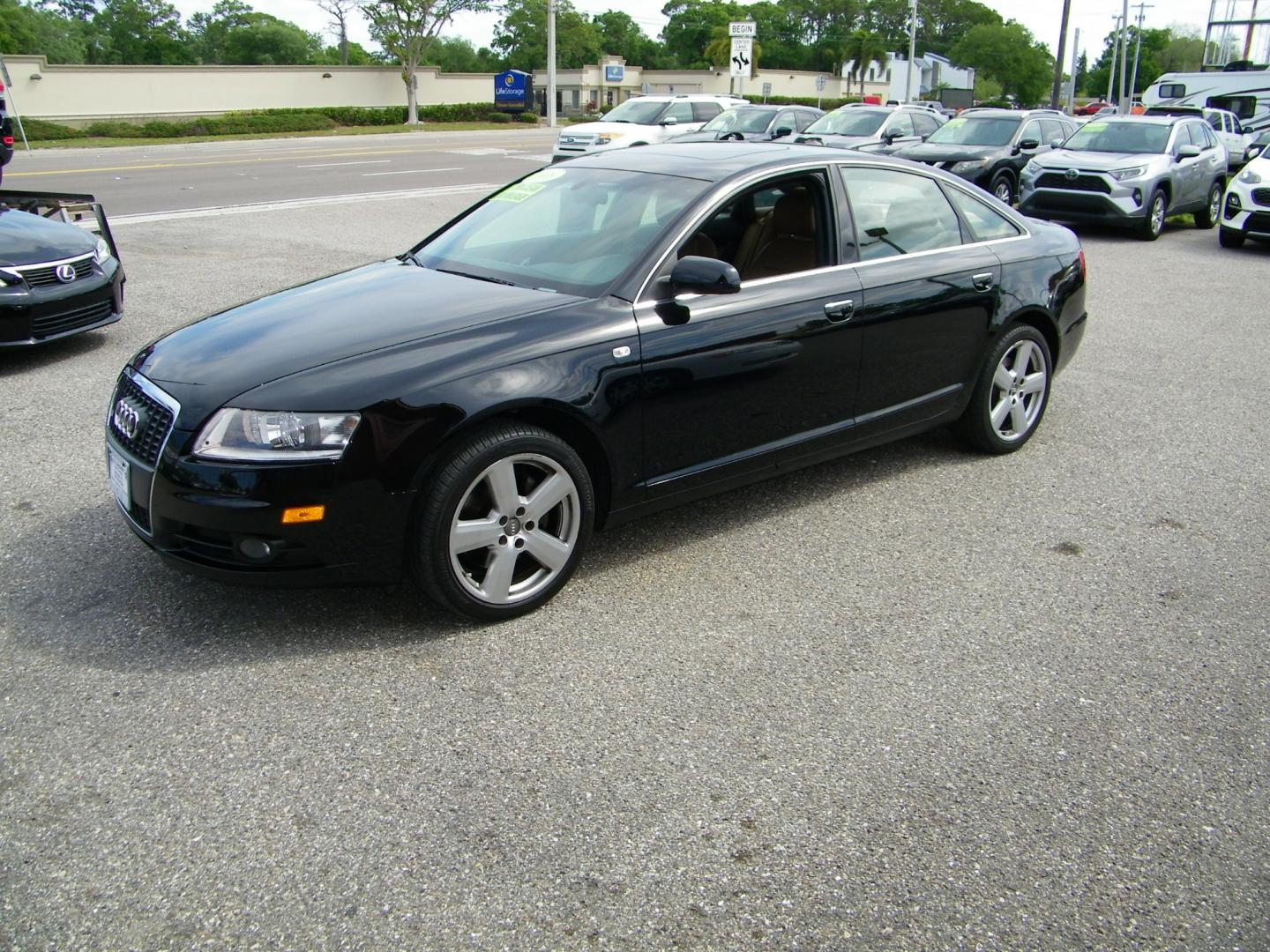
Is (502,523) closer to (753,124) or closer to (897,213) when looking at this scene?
(897,213)

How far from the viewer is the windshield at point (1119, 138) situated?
15664mm

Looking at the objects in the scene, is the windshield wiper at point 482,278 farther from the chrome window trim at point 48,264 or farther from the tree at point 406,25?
the tree at point 406,25

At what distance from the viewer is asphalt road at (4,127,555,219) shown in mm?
17781

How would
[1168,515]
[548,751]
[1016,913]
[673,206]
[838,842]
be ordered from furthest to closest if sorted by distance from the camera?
[1168,515] → [673,206] → [548,751] → [838,842] → [1016,913]

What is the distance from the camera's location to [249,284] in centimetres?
1011

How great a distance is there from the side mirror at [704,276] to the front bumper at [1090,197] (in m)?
12.5

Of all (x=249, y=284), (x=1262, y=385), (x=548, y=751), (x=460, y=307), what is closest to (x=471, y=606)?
(x=548, y=751)

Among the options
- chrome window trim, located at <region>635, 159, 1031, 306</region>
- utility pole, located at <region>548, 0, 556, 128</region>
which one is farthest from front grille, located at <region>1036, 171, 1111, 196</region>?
utility pole, located at <region>548, 0, 556, 128</region>

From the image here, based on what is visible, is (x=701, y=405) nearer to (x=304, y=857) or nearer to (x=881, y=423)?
(x=881, y=423)

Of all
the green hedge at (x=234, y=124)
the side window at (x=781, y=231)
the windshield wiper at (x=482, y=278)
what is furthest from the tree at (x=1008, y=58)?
the windshield wiper at (x=482, y=278)

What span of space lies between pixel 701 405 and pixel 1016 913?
2.25 m

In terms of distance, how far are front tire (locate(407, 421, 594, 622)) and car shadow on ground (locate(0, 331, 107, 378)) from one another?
188 inches

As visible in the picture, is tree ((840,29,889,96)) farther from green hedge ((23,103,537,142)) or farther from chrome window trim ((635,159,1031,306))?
chrome window trim ((635,159,1031,306))

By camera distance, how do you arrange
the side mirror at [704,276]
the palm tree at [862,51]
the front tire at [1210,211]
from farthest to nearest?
the palm tree at [862,51] → the front tire at [1210,211] → the side mirror at [704,276]
